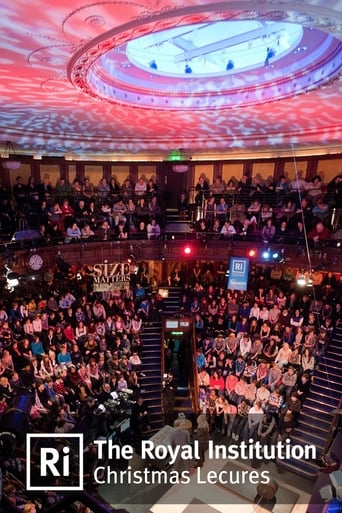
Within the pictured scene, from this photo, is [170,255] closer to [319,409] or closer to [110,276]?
[110,276]

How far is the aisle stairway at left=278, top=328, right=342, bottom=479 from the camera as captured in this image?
31.8 ft

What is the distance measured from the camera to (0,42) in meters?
4.73

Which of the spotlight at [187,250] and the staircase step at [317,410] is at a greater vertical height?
the spotlight at [187,250]

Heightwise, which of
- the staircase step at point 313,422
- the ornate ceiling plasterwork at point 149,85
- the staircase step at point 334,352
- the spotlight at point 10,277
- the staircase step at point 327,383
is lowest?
the staircase step at point 313,422

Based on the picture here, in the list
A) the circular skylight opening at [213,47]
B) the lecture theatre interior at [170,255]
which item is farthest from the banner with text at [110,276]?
the circular skylight opening at [213,47]

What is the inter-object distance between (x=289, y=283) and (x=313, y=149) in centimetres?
483

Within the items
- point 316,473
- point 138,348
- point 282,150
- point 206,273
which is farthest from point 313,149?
point 316,473

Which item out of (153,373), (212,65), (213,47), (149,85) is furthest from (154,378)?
(213,47)

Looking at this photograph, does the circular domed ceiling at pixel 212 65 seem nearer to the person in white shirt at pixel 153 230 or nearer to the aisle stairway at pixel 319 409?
the person in white shirt at pixel 153 230

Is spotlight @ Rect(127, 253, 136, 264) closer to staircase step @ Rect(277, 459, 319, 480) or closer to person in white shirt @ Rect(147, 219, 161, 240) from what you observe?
person in white shirt @ Rect(147, 219, 161, 240)

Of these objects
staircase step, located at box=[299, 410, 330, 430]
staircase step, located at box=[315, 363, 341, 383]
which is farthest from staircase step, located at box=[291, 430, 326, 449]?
staircase step, located at box=[315, 363, 341, 383]

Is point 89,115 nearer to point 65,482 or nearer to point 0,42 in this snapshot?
point 0,42

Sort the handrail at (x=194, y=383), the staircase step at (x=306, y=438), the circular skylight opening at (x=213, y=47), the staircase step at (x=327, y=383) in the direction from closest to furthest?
the circular skylight opening at (x=213, y=47) < the staircase step at (x=306, y=438) < the staircase step at (x=327, y=383) < the handrail at (x=194, y=383)

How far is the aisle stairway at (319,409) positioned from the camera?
9.68 meters
